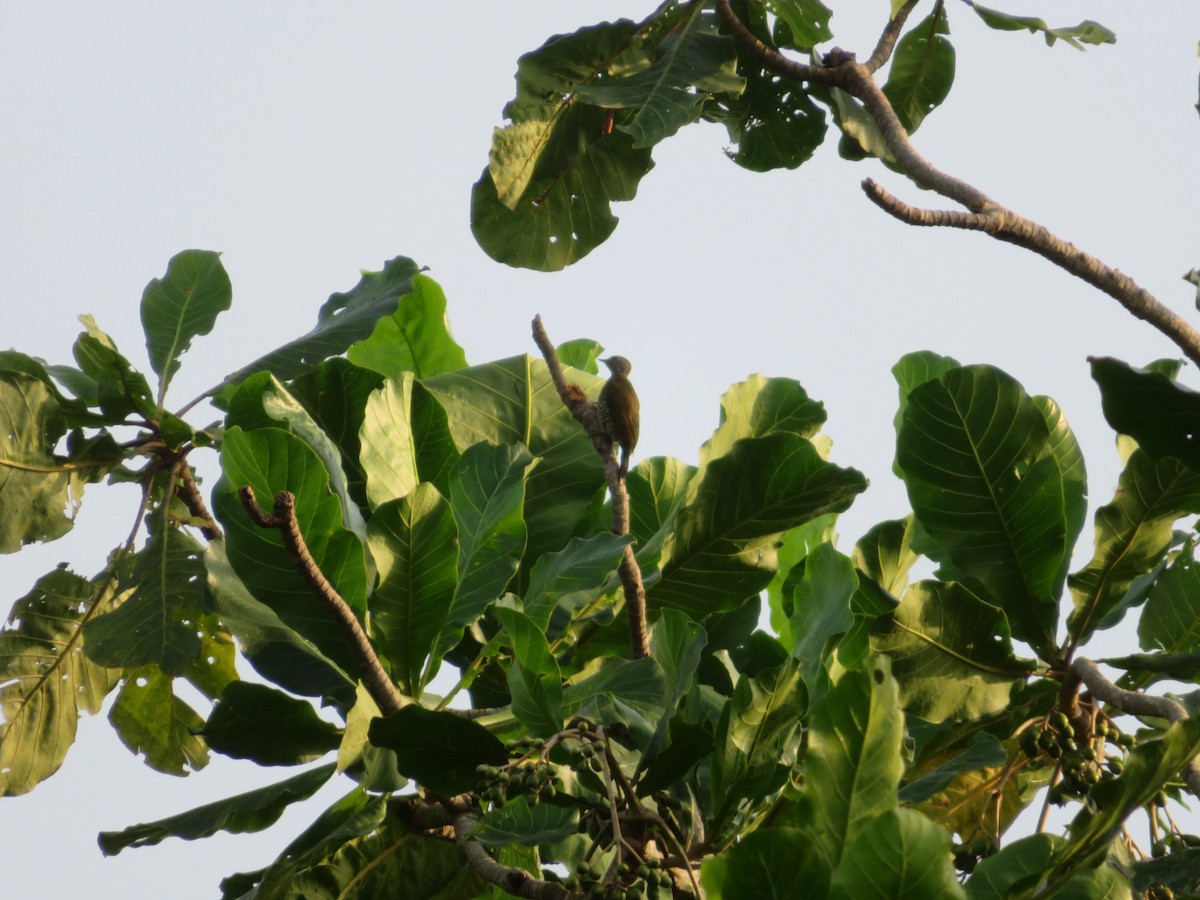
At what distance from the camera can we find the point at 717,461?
5.74 feet

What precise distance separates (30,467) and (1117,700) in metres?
1.72

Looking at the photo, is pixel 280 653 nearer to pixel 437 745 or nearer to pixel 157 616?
pixel 437 745

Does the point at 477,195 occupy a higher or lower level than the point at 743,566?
higher

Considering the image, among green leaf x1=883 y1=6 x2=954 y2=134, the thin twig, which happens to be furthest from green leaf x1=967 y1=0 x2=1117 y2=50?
the thin twig

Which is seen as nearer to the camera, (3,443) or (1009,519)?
(1009,519)

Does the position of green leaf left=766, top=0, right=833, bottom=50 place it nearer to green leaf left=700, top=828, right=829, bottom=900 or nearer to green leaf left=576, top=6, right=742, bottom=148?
green leaf left=576, top=6, right=742, bottom=148

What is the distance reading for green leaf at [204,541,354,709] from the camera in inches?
62.4

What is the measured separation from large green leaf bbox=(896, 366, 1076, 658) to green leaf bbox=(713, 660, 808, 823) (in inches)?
18.7

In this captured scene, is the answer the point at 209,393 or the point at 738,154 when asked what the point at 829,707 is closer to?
the point at 209,393

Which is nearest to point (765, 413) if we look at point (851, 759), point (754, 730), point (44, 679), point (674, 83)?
point (674, 83)

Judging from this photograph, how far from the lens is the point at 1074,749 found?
1.70 meters

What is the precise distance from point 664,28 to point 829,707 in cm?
178

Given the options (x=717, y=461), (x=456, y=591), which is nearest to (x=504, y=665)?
(x=456, y=591)

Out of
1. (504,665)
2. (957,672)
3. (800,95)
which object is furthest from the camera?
(800,95)
